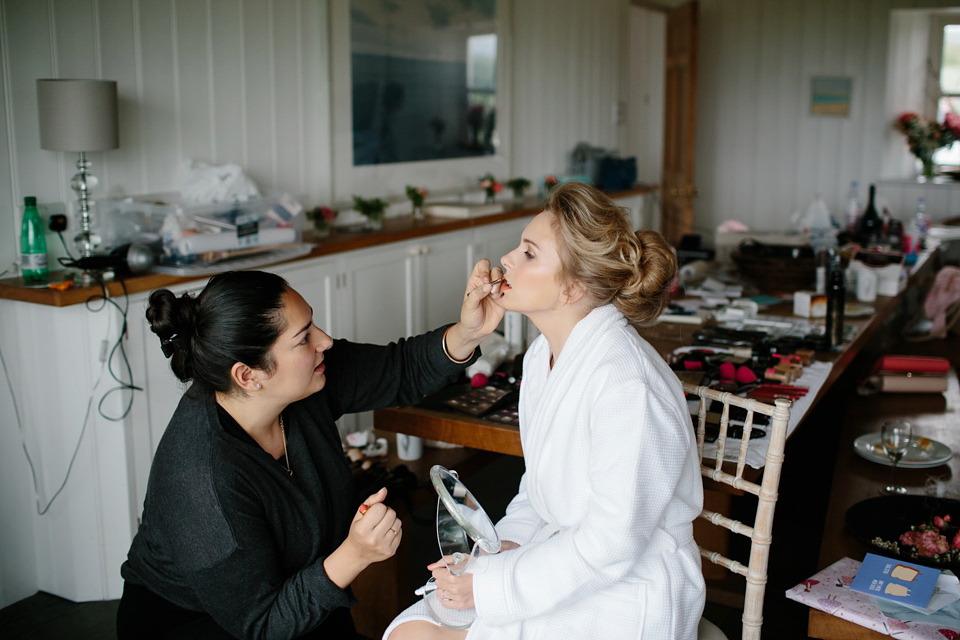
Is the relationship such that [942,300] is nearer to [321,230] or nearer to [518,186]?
[518,186]

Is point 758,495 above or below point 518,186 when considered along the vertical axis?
below

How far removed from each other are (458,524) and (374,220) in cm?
259

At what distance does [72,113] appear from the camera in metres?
2.53

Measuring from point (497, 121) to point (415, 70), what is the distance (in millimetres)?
942

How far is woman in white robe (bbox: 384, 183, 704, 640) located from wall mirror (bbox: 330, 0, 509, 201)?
2.50m

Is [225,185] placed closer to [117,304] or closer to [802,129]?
[117,304]

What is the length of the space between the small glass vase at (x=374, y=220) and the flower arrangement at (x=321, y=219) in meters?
0.21

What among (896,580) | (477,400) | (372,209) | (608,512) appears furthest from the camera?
(372,209)

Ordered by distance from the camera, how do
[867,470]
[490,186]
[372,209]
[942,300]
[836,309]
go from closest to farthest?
1. [867,470]
2. [836,309]
3. [372,209]
4. [942,300]
5. [490,186]

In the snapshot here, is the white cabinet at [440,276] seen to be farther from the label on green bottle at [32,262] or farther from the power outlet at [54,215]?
the label on green bottle at [32,262]

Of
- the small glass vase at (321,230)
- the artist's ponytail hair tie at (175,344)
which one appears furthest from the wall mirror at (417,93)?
the artist's ponytail hair tie at (175,344)

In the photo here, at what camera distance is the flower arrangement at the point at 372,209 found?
3809 millimetres

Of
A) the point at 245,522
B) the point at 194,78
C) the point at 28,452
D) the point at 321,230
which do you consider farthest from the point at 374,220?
the point at 245,522

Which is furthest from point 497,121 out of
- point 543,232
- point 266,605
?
point 266,605
